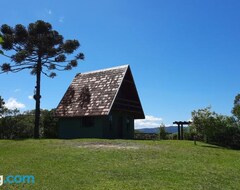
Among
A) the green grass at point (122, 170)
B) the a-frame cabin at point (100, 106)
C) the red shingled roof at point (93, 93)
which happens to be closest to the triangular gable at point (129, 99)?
the a-frame cabin at point (100, 106)

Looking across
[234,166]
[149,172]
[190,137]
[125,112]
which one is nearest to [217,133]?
[190,137]

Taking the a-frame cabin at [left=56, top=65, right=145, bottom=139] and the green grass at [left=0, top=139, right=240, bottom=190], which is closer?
the green grass at [left=0, top=139, right=240, bottom=190]

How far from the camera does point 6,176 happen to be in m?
12.4

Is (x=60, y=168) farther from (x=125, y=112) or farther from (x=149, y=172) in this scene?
(x=125, y=112)

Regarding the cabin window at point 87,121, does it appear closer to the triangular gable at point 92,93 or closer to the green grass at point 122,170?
the triangular gable at point 92,93

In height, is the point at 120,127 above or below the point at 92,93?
below

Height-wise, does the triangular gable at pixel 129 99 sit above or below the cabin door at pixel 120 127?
above

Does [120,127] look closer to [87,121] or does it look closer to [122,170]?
[87,121]

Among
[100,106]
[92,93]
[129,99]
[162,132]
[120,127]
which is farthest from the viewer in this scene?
[162,132]

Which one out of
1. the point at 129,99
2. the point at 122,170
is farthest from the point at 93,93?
the point at 122,170

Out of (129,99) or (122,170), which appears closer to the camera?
(122,170)

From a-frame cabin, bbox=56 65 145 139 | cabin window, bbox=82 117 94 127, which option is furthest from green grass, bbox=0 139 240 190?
cabin window, bbox=82 117 94 127

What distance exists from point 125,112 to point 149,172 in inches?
915

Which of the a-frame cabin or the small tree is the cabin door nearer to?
the a-frame cabin
